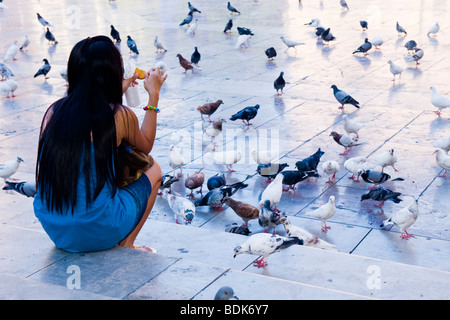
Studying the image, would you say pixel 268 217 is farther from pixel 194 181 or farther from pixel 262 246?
pixel 194 181

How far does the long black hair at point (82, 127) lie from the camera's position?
12.4 ft

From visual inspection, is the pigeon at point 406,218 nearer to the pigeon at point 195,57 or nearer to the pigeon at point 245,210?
the pigeon at point 245,210

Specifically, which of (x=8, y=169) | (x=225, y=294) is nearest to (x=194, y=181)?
(x=8, y=169)

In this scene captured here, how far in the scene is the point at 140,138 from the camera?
4117mm

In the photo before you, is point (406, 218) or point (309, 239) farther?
point (406, 218)

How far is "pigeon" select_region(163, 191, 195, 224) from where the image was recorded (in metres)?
6.02

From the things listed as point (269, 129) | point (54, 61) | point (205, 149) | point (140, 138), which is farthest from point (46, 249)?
point (54, 61)

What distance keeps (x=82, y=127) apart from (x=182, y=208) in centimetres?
246

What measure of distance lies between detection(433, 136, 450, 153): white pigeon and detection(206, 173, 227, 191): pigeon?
9.18ft

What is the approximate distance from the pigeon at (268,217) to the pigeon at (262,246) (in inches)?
30.8

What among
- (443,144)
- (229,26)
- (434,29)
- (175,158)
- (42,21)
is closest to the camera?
(175,158)

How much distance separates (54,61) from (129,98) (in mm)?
9887

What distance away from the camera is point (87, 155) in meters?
3.81

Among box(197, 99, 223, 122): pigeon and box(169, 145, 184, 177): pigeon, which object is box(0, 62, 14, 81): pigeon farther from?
box(169, 145, 184, 177): pigeon
